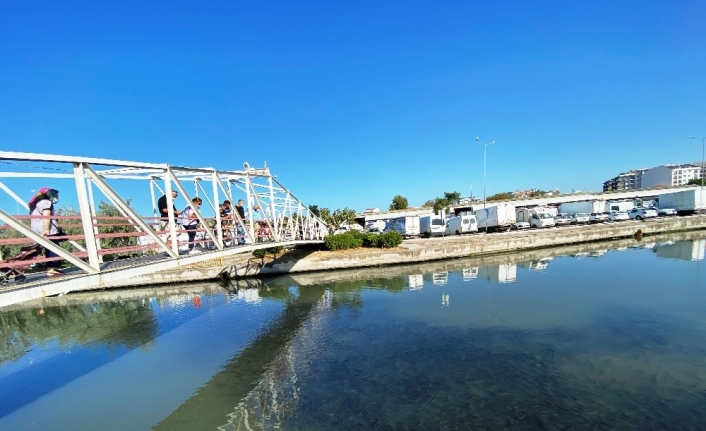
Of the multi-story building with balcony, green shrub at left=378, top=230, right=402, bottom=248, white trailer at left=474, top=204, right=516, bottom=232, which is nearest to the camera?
green shrub at left=378, top=230, right=402, bottom=248

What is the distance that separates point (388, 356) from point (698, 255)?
2840 centimetres

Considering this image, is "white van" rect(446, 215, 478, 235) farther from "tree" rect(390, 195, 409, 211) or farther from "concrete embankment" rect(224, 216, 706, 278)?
"tree" rect(390, 195, 409, 211)

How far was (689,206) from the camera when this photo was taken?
141 ft

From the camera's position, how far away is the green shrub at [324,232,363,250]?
2802 cm

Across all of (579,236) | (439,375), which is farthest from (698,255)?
(439,375)

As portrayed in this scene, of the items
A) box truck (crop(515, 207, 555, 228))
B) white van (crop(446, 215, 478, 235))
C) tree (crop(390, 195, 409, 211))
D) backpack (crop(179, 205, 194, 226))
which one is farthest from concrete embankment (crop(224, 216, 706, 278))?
tree (crop(390, 195, 409, 211))

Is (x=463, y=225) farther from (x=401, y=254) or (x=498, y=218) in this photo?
(x=401, y=254)

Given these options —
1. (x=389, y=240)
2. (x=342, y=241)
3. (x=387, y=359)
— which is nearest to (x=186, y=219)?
(x=387, y=359)

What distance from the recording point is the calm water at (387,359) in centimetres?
762

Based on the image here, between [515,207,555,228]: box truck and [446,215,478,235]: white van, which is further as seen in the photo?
[515,207,555,228]: box truck

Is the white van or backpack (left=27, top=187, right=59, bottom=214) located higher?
backpack (left=27, top=187, right=59, bottom=214)

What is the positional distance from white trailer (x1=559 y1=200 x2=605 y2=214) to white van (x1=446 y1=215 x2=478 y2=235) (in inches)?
947

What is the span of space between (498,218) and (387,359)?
107 ft

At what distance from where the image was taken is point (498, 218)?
38.4 meters
